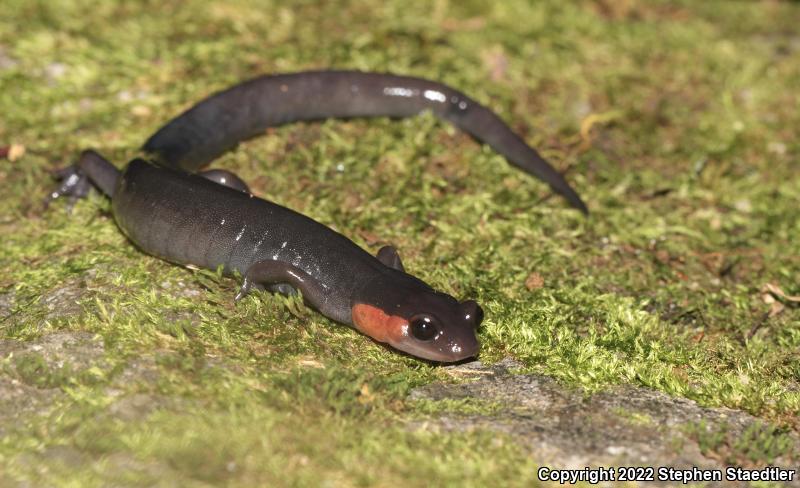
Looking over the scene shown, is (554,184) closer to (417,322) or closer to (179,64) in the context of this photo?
(417,322)

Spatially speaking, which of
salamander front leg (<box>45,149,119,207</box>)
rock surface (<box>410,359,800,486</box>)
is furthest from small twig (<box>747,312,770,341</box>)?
salamander front leg (<box>45,149,119,207</box>)

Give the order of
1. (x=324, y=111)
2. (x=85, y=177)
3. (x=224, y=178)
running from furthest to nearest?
(x=324, y=111), (x=85, y=177), (x=224, y=178)

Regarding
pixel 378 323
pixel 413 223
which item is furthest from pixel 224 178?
pixel 378 323

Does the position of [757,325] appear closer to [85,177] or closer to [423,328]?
[423,328]

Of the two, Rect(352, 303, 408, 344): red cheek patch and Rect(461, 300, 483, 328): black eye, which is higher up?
Rect(461, 300, 483, 328): black eye

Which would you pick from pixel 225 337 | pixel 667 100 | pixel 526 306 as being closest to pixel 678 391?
pixel 526 306
